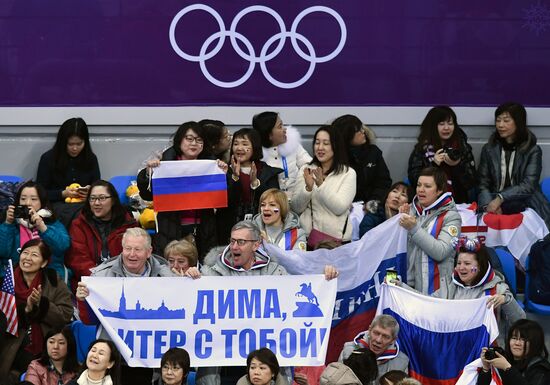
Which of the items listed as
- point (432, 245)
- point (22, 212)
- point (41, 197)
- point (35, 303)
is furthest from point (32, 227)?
point (432, 245)

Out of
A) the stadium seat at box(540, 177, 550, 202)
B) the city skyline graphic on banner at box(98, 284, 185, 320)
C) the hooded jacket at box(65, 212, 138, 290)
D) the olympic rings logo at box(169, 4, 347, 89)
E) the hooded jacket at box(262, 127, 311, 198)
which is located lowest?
the city skyline graphic on banner at box(98, 284, 185, 320)

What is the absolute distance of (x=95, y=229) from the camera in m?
13.2

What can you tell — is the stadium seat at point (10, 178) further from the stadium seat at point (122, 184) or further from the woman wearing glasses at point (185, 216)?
the woman wearing glasses at point (185, 216)

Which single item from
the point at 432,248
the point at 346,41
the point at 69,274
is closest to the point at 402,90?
the point at 346,41

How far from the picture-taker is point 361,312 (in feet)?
42.1

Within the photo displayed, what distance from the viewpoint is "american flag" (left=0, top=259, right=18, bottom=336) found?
12312mm

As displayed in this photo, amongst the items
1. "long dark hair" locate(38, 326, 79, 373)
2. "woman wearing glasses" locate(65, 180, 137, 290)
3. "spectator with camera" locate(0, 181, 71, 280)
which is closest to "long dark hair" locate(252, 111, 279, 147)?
"woman wearing glasses" locate(65, 180, 137, 290)

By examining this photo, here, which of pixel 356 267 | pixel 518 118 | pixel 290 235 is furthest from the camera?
pixel 518 118

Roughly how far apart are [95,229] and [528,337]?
3.74 metres

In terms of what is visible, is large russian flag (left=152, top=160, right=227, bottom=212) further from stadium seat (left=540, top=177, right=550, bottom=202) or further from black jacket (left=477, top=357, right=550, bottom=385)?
stadium seat (left=540, top=177, right=550, bottom=202)

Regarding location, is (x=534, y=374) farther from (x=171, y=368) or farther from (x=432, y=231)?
(x=171, y=368)

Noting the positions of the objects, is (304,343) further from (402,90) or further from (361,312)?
(402,90)

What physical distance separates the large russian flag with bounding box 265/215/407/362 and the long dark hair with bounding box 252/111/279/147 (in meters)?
1.70

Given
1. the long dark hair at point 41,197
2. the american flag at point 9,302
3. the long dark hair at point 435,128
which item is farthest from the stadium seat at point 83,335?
the long dark hair at point 435,128
